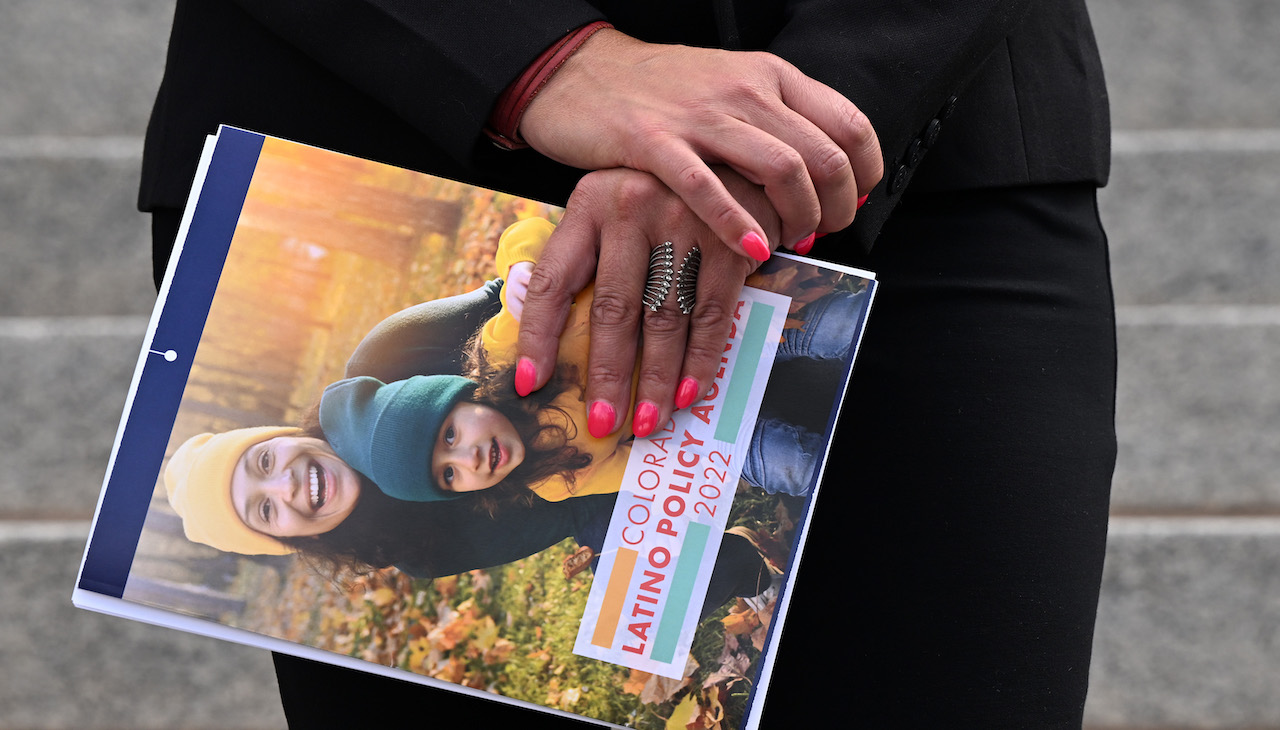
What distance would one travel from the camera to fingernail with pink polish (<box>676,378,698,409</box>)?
0.47 metres

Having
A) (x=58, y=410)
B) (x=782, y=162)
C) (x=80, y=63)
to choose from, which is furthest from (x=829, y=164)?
(x=80, y=63)

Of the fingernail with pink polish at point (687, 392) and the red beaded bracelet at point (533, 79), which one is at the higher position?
the red beaded bracelet at point (533, 79)

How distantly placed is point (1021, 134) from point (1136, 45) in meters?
1.45

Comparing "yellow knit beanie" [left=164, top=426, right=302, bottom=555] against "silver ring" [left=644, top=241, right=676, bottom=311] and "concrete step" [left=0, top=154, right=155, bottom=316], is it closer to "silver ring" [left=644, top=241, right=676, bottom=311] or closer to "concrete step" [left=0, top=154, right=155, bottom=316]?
"silver ring" [left=644, top=241, right=676, bottom=311]

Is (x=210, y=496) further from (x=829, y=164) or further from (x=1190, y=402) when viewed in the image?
(x=1190, y=402)

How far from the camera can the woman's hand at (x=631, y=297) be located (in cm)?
47

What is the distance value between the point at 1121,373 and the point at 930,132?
117 centimetres

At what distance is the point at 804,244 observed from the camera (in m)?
0.52

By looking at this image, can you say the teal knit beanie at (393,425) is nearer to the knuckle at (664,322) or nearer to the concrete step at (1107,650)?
the knuckle at (664,322)

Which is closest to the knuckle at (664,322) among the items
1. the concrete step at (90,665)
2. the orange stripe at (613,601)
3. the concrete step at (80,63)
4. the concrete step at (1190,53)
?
the orange stripe at (613,601)

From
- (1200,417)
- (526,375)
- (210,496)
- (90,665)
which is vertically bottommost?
(90,665)

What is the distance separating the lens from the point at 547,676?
471mm

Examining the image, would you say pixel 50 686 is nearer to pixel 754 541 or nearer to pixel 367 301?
pixel 367 301

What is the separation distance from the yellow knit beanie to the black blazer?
0.18 m
